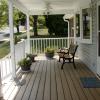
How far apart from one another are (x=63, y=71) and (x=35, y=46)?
5.84 meters

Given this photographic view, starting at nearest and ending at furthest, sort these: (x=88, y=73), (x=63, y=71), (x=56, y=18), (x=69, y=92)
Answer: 1. (x=69, y=92)
2. (x=88, y=73)
3. (x=63, y=71)
4. (x=56, y=18)

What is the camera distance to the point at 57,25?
2870 centimetres

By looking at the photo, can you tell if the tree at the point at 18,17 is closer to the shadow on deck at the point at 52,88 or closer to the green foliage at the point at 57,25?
the green foliage at the point at 57,25

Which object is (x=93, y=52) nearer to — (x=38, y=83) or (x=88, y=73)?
(x=88, y=73)

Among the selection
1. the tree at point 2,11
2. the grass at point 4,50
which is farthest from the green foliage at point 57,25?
the tree at point 2,11

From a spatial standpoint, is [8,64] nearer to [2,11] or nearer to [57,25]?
[2,11]

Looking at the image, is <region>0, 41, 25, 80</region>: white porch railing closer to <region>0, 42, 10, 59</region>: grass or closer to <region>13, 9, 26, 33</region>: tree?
<region>0, 42, 10, 59</region>: grass

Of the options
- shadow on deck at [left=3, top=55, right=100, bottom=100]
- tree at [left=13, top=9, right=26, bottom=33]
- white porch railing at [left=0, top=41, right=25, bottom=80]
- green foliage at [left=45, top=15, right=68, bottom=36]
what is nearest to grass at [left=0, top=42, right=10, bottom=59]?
tree at [left=13, top=9, right=26, bottom=33]

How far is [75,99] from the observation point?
518 cm

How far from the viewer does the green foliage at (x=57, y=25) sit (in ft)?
93.1

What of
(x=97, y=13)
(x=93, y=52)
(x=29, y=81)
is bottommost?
(x=29, y=81)

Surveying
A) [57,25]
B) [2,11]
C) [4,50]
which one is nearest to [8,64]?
[2,11]

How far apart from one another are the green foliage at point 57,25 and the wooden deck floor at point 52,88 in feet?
66.4

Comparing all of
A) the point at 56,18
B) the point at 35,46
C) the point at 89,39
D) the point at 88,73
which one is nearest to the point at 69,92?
the point at 88,73
